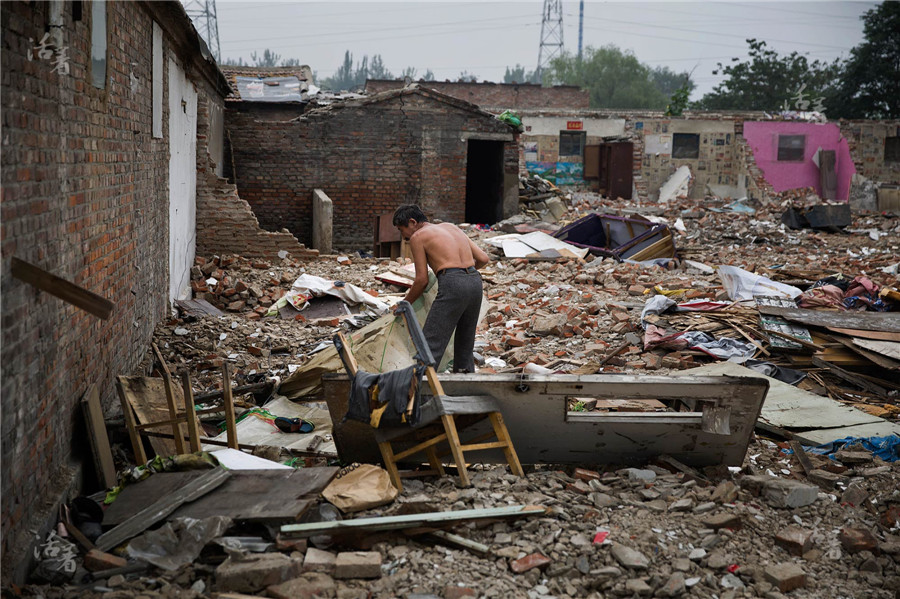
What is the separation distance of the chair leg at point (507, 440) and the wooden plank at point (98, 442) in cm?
214

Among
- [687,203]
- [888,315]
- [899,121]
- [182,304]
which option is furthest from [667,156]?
[182,304]

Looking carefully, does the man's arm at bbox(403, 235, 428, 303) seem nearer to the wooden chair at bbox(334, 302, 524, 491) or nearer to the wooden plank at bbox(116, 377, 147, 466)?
the wooden chair at bbox(334, 302, 524, 491)

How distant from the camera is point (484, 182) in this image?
2095cm

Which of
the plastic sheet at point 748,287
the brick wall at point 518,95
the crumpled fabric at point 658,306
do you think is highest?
the brick wall at point 518,95

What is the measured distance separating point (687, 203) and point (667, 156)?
12.8 ft

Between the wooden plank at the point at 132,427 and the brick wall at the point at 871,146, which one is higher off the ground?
the brick wall at the point at 871,146

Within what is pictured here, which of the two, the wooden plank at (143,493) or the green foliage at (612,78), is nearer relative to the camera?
the wooden plank at (143,493)

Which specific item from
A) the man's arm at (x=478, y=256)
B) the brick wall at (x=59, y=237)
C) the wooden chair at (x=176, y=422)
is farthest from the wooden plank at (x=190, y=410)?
the man's arm at (x=478, y=256)

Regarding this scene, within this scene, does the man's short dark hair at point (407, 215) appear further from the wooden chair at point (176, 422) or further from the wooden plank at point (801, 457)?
the wooden plank at point (801, 457)

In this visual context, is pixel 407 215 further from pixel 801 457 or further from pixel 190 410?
pixel 801 457

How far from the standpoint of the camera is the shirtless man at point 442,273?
19.7 feet

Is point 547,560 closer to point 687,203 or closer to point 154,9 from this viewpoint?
point 154,9

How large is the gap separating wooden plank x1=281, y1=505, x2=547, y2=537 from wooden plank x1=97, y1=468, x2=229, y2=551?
1.84 ft

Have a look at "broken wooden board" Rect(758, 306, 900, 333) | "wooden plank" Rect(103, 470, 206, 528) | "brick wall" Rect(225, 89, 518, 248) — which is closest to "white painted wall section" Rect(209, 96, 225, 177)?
"brick wall" Rect(225, 89, 518, 248)
